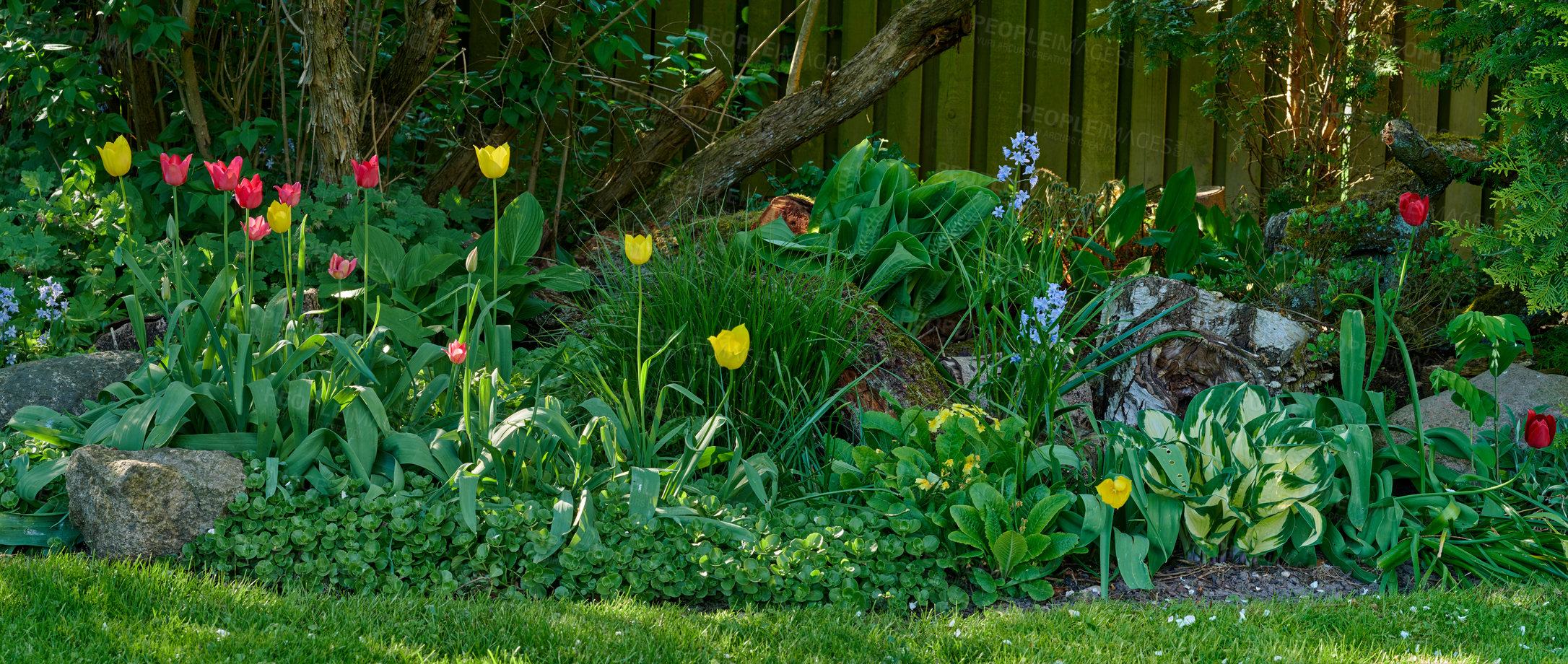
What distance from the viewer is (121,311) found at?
380 centimetres

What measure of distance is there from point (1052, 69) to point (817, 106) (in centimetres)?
189

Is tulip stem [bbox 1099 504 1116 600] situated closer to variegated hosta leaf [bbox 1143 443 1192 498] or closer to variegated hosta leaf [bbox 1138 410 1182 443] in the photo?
variegated hosta leaf [bbox 1143 443 1192 498]

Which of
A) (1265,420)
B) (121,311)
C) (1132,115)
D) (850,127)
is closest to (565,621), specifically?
(1265,420)

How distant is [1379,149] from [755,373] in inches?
186

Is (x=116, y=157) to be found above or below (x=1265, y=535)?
above

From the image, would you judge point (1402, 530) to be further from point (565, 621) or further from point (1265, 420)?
point (565, 621)

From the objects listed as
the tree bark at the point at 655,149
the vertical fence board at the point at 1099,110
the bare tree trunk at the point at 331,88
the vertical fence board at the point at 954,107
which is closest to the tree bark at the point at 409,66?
the bare tree trunk at the point at 331,88

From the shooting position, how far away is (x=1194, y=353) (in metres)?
3.56

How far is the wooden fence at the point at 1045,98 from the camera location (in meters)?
5.72

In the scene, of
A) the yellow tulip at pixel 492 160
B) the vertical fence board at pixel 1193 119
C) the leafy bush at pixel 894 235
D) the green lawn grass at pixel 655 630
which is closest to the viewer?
the green lawn grass at pixel 655 630

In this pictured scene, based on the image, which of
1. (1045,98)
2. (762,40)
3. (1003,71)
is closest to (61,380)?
(762,40)

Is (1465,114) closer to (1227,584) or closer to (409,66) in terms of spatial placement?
(1227,584)

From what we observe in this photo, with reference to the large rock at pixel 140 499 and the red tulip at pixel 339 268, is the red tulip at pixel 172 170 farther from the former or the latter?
the large rock at pixel 140 499

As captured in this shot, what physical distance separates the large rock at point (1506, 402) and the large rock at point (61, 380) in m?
3.72
